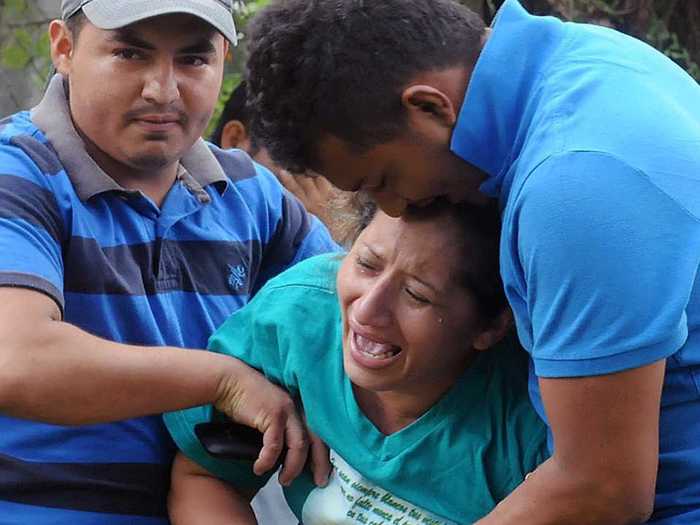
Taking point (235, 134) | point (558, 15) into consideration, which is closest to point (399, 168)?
point (235, 134)

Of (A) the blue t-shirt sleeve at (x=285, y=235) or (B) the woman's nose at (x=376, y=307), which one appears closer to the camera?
(B) the woman's nose at (x=376, y=307)

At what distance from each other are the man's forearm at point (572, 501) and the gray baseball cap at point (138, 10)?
1216mm

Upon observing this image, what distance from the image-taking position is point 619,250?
197 centimetres

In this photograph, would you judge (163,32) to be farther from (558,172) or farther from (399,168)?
(558,172)

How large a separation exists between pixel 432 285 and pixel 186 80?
72 centimetres

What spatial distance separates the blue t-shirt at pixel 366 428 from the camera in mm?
2604

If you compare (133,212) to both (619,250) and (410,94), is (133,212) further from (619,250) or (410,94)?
(619,250)

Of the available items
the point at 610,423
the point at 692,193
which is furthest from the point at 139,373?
the point at 692,193

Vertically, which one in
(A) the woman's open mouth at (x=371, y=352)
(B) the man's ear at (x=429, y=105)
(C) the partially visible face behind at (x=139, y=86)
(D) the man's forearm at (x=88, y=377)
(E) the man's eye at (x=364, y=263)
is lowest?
(D) the man's forearm at (x=88, y=377)

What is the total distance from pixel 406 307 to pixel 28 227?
755mm

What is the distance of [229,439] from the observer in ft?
9.16

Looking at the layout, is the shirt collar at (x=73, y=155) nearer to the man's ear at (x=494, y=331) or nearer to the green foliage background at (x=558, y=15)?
the man's ear at (x=494, y=331)

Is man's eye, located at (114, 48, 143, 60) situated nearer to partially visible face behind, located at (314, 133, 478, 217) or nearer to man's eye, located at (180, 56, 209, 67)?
man's eye, located at (180, 56, 209, 67)

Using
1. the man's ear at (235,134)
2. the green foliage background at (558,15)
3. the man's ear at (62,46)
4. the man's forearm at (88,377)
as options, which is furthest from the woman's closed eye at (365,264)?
the man's ear at (235,134)
